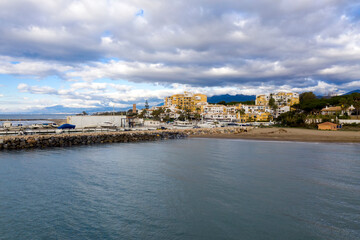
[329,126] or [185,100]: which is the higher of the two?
[185,100]

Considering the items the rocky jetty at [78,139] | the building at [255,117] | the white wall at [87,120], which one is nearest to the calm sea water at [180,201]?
the rocky jetty at [78,139]

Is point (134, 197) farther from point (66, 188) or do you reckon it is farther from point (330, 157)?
point (330, 157)

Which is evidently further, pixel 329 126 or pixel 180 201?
pixel 329 126

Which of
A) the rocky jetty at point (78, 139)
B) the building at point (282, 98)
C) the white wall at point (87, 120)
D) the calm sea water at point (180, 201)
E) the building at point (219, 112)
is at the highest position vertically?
the building at point (282, 98)

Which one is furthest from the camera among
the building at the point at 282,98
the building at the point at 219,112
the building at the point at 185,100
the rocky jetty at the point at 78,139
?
the building at the point at 185,100

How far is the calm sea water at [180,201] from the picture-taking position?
380 inches

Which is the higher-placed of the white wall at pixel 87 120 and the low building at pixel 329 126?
the white wall at pixel 87 120

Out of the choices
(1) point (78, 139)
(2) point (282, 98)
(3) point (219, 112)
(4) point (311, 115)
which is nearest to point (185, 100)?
(3) point (219, 112)

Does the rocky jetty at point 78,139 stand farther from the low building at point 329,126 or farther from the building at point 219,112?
the building at point 219,112

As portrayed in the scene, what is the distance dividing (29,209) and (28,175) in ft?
24.3

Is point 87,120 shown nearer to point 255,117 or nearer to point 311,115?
point 311,115

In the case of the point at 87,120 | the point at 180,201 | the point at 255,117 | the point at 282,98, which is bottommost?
the point at 180,201

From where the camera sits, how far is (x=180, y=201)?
41.9 feet

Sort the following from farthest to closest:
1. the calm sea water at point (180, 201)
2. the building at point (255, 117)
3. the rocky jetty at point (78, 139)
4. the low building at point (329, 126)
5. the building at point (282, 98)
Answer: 1. the building at point (282, 98)
2. the building at point (255, 117)
3. the low building at point (329, 126)
4. the rocky jetty at point (78, 139)
5. the calm sea water at point (180, 201)
